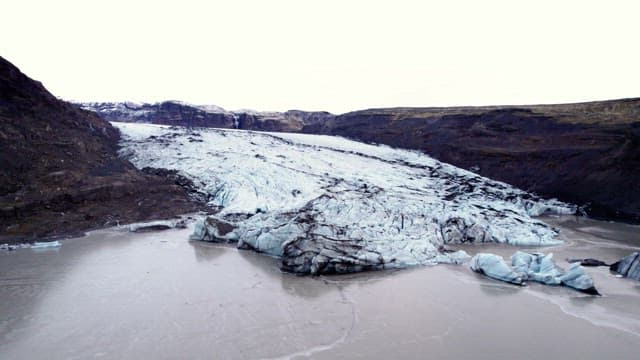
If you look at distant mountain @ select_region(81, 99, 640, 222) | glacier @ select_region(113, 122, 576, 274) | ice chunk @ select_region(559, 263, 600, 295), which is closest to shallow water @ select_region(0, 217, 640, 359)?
ice chunk @ select_region(559, 263, 600, 295)

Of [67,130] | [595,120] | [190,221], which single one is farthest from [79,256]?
[595,120]

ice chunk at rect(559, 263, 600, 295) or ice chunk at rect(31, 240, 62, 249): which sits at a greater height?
ice chunk at rect(559, 263, 600, 295)

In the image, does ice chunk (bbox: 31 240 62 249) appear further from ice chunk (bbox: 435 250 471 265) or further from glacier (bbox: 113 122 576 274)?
ice chunk (bbox: 435 250 471 265)

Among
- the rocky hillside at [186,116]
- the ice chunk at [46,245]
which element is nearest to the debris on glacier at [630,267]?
the ice chunk at [46,245]

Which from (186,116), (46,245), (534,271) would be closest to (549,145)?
(534,271)

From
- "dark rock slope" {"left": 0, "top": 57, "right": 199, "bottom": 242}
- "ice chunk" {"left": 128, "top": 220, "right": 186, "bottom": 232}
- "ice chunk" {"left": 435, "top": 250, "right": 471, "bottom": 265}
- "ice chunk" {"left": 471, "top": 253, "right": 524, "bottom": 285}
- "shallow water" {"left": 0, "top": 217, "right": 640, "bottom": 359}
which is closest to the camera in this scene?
"shallow water" {"left": 0, "top": 217, "right": 640, "bottom": 359}

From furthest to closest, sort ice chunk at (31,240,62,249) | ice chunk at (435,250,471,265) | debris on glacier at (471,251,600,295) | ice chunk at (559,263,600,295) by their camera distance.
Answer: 1. ice chunk at (435,250,471,265)
2. ice chunk at (31,240,62,249)
3. debris on glacier at (471,251,600,295)
4. ice chunk at (559,263,600,295)
